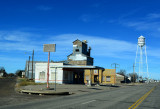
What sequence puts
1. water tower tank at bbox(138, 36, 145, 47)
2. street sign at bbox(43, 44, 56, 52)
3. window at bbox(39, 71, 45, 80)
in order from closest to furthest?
street sign at bbox(43, 44, 56, 52), window at bbox(39, 71, 45, 80), water tower tank at bbox(138, 36, 145, 47)

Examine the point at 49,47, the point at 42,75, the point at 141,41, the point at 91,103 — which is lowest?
the point at 91,103

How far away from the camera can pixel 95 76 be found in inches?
3142

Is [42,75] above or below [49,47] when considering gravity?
below

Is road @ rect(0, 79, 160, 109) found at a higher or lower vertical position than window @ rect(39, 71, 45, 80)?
lower

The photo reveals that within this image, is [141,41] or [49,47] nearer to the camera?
[49,47]

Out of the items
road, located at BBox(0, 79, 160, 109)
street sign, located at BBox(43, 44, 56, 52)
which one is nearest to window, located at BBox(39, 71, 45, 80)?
street sign, located at BBox(43, 44, 56, 52)

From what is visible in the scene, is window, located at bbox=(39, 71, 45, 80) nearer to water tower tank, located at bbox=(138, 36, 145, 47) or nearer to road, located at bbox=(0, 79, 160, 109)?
road, located at bbox=(0, 79, 160, 109)

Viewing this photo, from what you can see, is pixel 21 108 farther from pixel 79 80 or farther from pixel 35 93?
pixel 79 80

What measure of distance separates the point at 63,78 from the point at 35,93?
24.6m

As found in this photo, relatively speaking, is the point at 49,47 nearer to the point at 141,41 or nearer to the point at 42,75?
the point at 42,75

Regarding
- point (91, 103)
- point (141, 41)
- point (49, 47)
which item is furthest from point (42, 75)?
point (141, 41)

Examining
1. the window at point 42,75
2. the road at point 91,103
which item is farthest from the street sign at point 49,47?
the window at point 42,75

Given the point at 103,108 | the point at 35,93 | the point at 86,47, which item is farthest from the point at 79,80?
the point at 103,108

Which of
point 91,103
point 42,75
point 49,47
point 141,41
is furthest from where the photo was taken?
point 141,41
